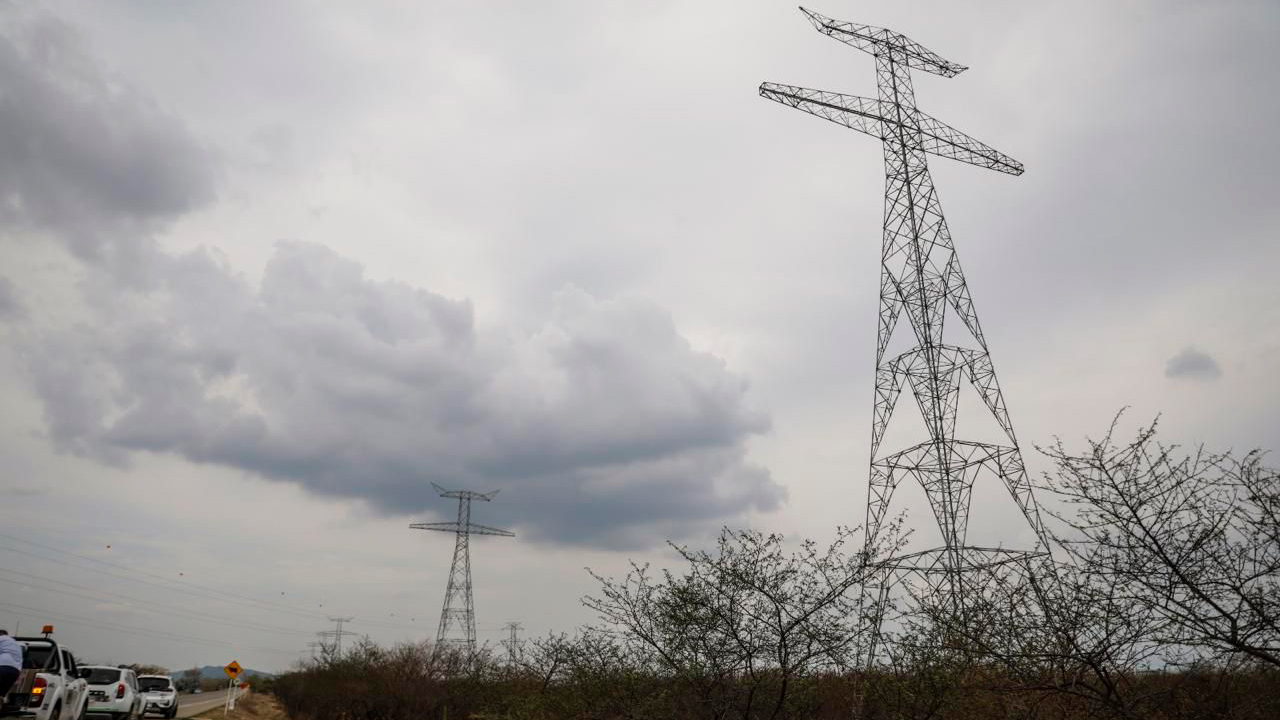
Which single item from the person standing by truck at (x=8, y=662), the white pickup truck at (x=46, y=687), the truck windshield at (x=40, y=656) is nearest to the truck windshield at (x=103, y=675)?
the white pickup truck at (x=46, y=687)

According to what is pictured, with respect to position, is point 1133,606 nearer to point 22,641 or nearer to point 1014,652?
point 1014,652

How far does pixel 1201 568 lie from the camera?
8.49 meters

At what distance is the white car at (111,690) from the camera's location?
83.0ft

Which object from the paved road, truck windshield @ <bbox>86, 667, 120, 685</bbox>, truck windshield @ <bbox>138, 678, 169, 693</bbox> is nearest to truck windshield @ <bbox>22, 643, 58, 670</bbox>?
truck windshield @ <bbox>86, 667, 120, 685</bbox>

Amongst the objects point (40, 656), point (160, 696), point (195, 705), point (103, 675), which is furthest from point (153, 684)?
point (40, 656)

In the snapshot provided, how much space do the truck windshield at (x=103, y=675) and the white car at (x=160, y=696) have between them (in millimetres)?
5833

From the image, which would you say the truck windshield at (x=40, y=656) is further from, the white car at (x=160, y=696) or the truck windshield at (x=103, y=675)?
the white car at (x=160, y=696)

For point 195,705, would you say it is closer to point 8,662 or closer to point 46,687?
point 46,687

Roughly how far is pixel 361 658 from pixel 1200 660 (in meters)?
46.8

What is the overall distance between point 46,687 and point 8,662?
417 centimetres

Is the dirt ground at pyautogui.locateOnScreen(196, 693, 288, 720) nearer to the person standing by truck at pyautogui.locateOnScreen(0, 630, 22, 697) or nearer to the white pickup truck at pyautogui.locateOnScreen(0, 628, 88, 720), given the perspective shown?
the white pickup truck at pyautogui.locateOnScreen(0, 628, 88, 720)

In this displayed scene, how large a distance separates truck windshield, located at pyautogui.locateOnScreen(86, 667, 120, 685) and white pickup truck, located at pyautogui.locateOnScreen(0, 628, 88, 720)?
5710mm

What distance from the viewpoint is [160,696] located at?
3281cm

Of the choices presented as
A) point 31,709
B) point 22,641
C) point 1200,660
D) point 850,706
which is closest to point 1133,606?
point 1200,660
